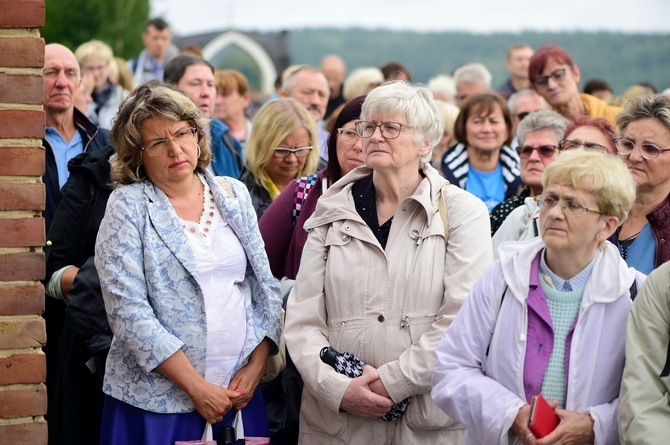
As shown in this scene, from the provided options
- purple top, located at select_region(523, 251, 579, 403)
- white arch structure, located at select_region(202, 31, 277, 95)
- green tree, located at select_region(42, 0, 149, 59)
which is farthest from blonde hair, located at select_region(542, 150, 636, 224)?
white arch structure, located at select_region(202, 31, 277, 95)

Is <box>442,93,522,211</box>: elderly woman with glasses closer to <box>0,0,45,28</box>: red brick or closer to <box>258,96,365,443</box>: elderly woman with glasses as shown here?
<box>258,96,365,443</box>: elderly woman with glasses

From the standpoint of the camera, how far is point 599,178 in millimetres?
3727

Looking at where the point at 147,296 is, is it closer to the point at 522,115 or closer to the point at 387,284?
the point at 387,284

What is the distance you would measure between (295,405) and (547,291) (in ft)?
5.86

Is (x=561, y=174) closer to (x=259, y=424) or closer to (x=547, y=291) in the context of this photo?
(x=547, y=291)

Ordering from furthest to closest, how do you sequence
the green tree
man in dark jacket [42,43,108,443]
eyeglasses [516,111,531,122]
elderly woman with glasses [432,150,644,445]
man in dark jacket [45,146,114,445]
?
the green tree
eyeglasses [516,111,531,122]
man in dark jacket [42,43,108,443]
man in dark jacket [45,146,114,445]
elderly woman with glasses [432,150,644,445]

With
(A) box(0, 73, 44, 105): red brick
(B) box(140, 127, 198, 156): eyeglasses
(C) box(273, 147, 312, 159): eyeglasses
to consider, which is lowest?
(C) box(273, 147, 312, 159): eyeglasses

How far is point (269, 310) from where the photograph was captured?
4566mm

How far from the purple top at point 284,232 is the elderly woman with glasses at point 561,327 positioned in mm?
1443

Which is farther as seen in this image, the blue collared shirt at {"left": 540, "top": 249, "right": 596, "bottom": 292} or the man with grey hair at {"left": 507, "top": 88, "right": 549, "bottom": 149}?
the man with grey hair at {"left": 507, "top": 88, "right": 549, "bottom": 149}

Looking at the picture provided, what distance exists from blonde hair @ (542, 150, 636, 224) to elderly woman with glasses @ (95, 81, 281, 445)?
1496mm

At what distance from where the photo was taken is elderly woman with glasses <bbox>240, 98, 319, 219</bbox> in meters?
6.29

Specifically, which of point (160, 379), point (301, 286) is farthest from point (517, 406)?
point (160, 379)

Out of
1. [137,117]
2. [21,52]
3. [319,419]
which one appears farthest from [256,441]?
[21,52]
